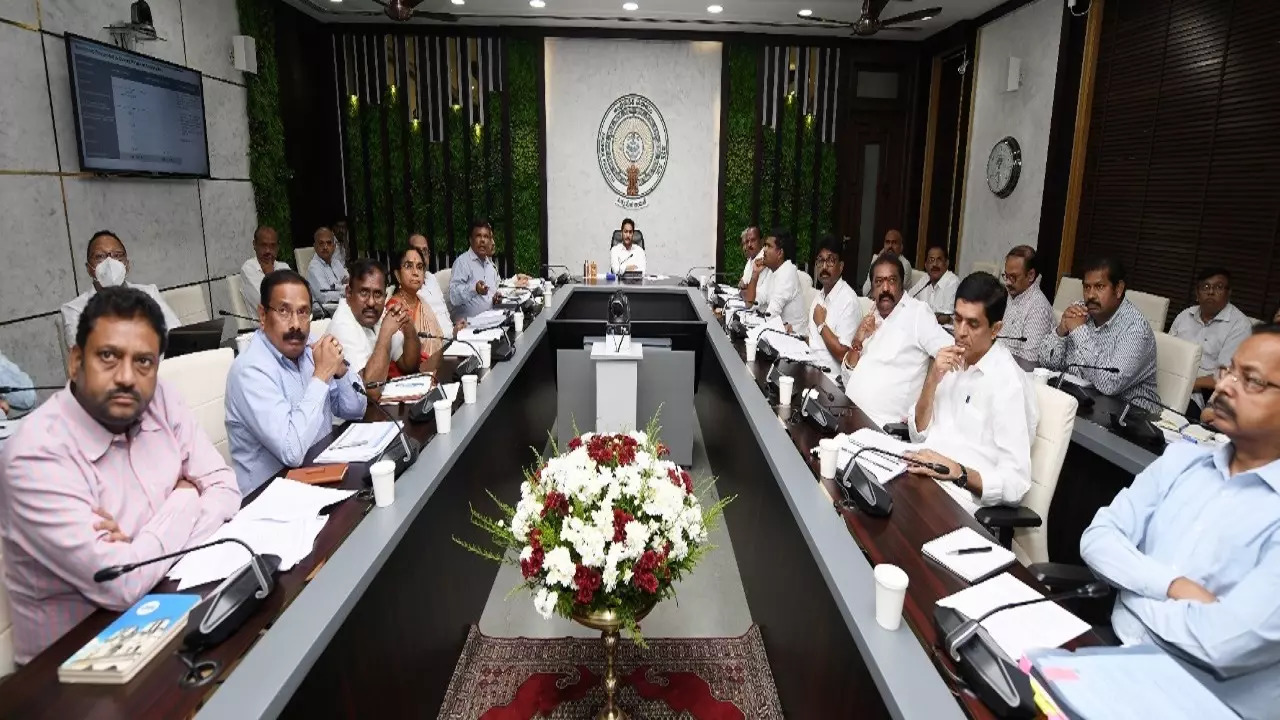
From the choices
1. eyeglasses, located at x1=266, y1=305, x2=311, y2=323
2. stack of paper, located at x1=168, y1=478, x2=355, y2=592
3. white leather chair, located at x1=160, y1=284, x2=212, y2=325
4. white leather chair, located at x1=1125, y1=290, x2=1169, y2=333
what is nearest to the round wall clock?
white leather chair, located at x1=1125, y1=290, x2=1169, y2=333

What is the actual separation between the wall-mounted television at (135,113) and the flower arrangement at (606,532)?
176 inches

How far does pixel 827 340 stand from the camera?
13.7 feet

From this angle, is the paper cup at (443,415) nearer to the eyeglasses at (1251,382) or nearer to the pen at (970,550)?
the pen at (970,550)

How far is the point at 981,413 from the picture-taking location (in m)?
2.23

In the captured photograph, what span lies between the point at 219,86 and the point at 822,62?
20.7 ft

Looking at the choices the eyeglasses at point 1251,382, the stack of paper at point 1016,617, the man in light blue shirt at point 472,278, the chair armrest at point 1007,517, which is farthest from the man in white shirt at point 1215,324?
the man in light blue shirt at point 472,278

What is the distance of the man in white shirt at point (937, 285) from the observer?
6.26 metres

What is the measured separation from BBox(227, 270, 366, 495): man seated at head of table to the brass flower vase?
1040 millimetres

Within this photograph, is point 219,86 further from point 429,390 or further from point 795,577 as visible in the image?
point 795,577

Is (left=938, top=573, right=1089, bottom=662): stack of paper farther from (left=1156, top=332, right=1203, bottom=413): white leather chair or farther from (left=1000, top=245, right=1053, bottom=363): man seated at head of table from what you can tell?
(left=1000, top=245, right=1053, bottom=363): man seated at head of table

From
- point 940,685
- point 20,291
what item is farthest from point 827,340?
point 20,291

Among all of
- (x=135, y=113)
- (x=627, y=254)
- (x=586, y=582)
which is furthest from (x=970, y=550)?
(x=627, y=254)

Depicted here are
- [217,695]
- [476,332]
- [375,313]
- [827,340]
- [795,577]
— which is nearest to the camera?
[217,695]

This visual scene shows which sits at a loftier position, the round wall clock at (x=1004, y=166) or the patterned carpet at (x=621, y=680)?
the round wall clock at (x=1004, y=166)
